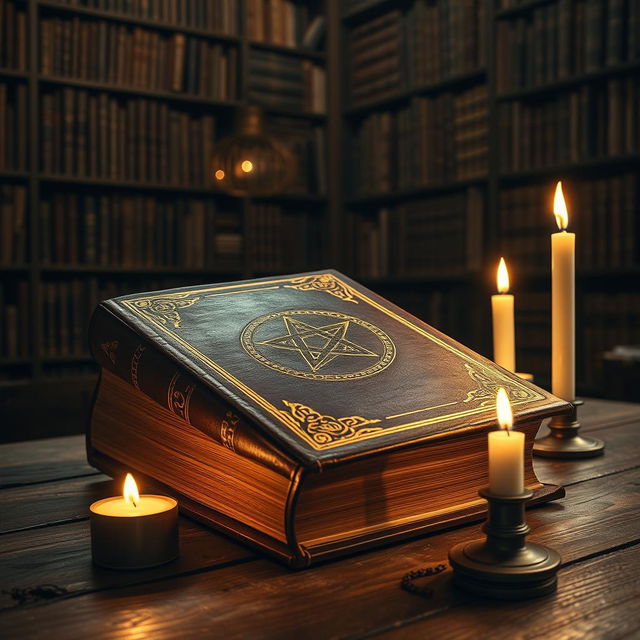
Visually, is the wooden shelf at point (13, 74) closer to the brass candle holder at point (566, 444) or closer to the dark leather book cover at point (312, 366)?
the dark leather book cover at point (312, 366)

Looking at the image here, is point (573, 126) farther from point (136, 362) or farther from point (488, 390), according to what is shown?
point (136, 362)

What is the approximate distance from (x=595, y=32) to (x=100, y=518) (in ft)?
8.51

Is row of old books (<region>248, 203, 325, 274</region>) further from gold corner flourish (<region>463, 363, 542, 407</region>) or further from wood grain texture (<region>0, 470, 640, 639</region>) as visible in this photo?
wood grain texture (<region>0, 470, 640, 639</region>)

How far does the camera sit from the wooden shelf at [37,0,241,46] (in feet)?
9.84

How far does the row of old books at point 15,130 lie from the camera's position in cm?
295

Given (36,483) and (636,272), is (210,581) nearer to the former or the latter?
(36,483)

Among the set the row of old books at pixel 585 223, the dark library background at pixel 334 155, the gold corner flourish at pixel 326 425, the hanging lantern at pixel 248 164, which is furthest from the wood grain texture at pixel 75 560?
the row of old books at pixel 585 223

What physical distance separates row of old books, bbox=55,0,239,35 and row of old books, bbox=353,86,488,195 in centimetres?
77

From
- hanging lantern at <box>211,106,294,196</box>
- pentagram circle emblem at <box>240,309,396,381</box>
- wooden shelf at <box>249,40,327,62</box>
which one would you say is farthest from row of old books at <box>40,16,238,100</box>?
pentagram circle emblem at <box>240,309,396,381</box>

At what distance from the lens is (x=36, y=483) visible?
2.70 ft

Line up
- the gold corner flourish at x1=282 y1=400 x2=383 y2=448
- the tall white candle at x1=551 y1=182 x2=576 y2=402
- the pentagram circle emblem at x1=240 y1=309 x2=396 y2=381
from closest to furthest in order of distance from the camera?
the gold corner flourish at x1=282 y1=400 x2=383 y2=448 < the pentagram circle emblem at x1=240 y1=309 x2=396 y2=381 < the tall white candle at x1=551 y1=182 x2=576 y2=402

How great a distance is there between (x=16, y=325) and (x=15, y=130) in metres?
0.75

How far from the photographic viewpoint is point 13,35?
2.94 metres

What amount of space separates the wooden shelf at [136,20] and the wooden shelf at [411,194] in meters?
0.90
